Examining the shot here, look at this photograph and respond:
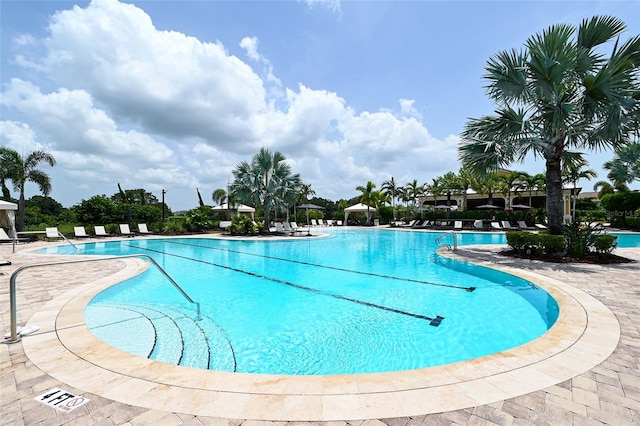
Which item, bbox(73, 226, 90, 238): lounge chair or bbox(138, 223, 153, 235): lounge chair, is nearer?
bbox(73, 226, 90, 238): lounge chair

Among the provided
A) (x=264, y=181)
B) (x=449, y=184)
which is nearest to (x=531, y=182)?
(x=449, y=184)

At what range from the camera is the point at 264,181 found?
22.8m

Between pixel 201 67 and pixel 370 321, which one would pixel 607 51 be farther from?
pixel 201 67

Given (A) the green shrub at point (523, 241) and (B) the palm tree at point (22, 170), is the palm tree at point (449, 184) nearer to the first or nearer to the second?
(A) the green shrub at point (523, 241)

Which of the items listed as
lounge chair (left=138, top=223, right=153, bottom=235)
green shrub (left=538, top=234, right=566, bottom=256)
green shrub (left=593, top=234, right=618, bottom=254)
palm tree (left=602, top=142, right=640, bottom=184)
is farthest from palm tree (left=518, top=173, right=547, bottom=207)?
lounge chair (left=138, top=223, right=153, bottom=235)

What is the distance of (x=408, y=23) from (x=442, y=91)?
406 centimetres

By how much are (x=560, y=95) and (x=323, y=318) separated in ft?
35.0

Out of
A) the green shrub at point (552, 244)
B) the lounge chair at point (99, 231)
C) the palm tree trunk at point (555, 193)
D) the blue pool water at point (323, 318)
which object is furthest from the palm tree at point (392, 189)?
the lounge chair at point (99, 231)

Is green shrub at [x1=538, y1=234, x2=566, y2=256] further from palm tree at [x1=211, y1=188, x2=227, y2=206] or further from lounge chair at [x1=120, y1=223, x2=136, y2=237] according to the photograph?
palm tree at [x1=211, y1=188, x2=227, y2=206]

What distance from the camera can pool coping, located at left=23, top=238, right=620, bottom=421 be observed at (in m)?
2.28

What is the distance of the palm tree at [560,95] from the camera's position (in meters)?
9.16

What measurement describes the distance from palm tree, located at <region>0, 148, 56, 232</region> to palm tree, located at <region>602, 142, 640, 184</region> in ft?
141

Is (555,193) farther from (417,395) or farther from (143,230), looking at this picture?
(143,230)

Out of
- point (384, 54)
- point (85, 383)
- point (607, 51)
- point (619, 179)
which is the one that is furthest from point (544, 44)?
point (619, 179)
